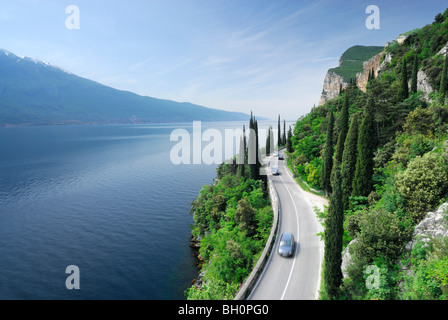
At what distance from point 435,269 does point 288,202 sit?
20.1m

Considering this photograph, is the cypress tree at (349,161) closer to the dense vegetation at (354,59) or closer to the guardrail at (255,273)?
the guardrail at (255,273)

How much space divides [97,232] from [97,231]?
0.36m

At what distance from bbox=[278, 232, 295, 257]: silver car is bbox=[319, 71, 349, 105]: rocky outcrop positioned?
118 m

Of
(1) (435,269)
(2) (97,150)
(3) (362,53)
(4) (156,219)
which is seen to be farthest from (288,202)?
(3) (362,53)

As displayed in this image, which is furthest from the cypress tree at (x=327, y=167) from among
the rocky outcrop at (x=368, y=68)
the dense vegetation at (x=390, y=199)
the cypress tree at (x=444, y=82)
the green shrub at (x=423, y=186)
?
the rocky outcrop at (x=368, y=68)

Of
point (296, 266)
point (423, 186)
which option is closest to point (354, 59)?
point (423, 186)

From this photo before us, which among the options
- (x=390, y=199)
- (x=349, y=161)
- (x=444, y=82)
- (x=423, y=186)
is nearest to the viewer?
(x=423, y=186)

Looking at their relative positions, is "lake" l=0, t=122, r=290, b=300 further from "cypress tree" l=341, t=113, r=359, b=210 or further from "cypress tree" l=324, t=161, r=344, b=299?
"cypress tree" l=341, t=113, r=359, b=210

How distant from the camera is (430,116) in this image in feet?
77.9

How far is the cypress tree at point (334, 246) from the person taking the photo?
14.6 metres

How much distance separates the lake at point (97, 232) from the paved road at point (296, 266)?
13.8m

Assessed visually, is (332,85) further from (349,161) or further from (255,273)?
(255,273)

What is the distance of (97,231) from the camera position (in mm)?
39406
